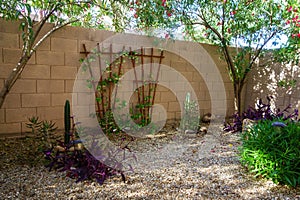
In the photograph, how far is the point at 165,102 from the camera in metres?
4.08

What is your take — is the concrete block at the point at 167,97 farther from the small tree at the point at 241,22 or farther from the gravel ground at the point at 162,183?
the gravel ground at the point at 162,183

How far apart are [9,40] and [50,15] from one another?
72cm

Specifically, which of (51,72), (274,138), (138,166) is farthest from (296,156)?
(51,72)

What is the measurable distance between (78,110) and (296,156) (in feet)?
8.72

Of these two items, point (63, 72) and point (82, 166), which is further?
point (63, 72)

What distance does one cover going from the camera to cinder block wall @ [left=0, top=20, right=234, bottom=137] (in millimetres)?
2773

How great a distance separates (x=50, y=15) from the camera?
2438 millimetres

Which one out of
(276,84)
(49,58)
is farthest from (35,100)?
(276,84)

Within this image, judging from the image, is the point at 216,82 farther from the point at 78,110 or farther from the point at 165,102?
the point at 78,110

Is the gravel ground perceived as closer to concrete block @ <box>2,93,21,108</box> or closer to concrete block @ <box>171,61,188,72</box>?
concrete block @ <box>2,93,21,108</box>

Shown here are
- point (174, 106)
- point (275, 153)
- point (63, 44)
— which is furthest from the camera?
point (174, 106)

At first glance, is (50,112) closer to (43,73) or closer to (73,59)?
(43,73)

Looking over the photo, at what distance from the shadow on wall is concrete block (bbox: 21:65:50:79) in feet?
11.8

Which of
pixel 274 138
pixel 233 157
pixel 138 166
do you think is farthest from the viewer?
pixel 233 157
